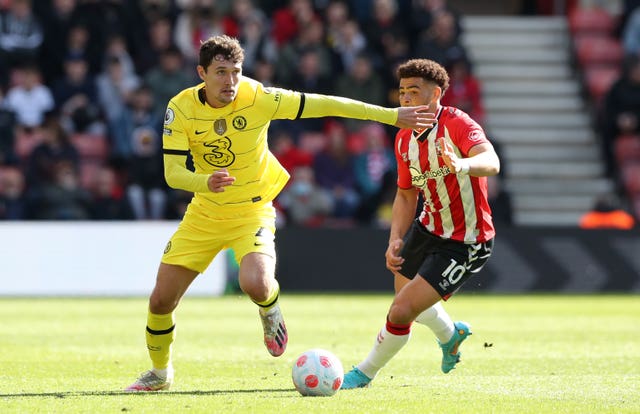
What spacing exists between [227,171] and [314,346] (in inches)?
132

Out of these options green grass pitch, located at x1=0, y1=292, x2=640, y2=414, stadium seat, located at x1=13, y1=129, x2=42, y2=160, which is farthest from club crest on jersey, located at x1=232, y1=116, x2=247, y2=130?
stadium seat, located at x1=13, y1=129, x2=42, y2=160

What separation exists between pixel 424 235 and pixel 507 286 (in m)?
10.0

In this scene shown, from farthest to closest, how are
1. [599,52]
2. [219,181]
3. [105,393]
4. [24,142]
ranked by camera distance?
[599,52], [24,142], [105,393], [219,181]

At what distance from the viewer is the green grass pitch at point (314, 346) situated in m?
7.39

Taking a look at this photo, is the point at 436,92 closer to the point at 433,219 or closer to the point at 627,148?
the point at 433,219

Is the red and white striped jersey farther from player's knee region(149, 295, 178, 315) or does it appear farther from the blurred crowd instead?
the blurred crowd

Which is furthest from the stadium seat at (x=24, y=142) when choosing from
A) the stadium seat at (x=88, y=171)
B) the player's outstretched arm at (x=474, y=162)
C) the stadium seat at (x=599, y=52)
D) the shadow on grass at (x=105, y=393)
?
the player's outstretched arm at (x=474, y=162)

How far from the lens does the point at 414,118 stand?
7957 millimetres

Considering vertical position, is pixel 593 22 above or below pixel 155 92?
below

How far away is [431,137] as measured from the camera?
326 inches

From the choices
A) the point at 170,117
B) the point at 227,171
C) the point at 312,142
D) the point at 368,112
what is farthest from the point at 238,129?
the point at 312,142

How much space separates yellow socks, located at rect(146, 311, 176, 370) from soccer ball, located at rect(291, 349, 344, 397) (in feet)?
3.06

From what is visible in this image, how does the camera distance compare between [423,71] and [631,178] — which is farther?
[631,178]

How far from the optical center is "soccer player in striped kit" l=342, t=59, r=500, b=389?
8094 mm
